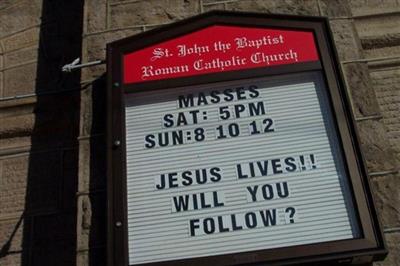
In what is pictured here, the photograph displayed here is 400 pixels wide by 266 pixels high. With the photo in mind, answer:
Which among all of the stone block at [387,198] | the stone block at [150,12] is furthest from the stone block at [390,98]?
the stone block at [150,12]

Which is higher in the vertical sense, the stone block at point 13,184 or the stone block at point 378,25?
the stone block at point 378,25

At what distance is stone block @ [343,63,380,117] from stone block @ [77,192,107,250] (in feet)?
6.40

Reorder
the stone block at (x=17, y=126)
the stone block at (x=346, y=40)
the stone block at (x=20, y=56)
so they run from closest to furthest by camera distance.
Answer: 1. the stone block at (x=346, y=40)
2. the stone block at (x=17, y=126)
3. the stone block at (x=20, y=56)

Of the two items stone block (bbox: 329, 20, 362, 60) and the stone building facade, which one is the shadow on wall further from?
stone block (bbox: 329, 20, 362, 60)

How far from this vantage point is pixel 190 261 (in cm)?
331

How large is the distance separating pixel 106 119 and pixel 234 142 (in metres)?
0.96

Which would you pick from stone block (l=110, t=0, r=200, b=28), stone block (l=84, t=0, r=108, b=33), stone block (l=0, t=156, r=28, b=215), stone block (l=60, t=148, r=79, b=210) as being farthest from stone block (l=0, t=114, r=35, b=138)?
stone block (l=110, t=0, r=200, b=28)

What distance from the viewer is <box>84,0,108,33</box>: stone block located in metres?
4.62

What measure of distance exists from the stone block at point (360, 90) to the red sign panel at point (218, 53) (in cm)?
33

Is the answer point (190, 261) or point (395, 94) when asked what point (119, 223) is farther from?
point (395, 94)

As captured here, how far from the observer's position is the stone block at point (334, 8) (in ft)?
14.6

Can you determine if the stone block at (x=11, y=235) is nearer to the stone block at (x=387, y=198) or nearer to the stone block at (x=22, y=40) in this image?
the stone block at (x=22, y=40)

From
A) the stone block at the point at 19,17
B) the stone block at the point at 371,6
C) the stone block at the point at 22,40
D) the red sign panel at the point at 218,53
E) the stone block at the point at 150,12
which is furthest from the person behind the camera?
the stone block at the point at 19,17

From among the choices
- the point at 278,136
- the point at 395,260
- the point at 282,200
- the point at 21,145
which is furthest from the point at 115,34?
the point at 395,260
